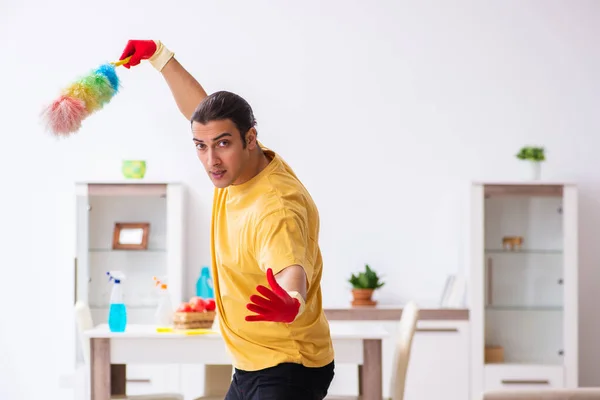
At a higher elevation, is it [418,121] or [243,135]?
[418,121]

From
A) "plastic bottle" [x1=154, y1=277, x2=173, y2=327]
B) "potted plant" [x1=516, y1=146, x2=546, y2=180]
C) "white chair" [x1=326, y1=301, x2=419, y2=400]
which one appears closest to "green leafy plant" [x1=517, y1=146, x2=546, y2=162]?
"potted plant" [x1=516, y1=146, x2=546, y2=180]

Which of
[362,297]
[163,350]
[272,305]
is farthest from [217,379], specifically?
[272,305]

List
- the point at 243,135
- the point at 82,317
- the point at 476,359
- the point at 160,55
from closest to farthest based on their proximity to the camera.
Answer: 1. the point at 243,135
2. the point at 160,55
3. the point at 82,317
4. the point at 476,359

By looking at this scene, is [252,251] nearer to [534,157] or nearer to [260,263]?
[260,263]

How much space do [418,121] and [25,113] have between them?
2.36 m

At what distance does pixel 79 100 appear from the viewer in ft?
8.32

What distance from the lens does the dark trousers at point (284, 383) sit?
2113 millimetres

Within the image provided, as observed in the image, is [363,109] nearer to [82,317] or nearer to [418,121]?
[418,121]

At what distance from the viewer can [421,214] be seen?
5238 millimetres

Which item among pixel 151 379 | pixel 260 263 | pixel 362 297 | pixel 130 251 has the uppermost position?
pixel 260 263

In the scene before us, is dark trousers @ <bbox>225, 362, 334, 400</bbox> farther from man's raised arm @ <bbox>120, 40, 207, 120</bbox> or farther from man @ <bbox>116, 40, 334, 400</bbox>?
man's raised arm @ <bbox>120, 40, 207, 120</bbox>

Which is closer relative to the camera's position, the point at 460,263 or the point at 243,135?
the point at 243,135

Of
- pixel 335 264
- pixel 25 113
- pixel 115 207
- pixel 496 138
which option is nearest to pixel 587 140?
pixel 496 138

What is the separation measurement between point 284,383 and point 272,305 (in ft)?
1.86
